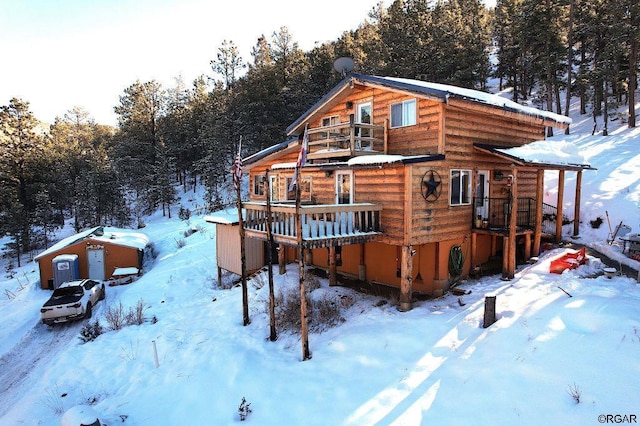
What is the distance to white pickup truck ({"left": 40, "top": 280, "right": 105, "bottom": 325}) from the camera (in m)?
15.4

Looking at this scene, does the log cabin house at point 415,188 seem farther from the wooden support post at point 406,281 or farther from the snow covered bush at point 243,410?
the snow covered bush at point 243,410

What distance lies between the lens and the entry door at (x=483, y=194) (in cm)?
1380

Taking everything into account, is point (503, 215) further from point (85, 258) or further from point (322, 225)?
point (85, 258)

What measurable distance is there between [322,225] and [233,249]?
23.8 feet

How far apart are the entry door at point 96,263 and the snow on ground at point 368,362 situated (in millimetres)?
7094

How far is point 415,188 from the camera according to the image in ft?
37.6

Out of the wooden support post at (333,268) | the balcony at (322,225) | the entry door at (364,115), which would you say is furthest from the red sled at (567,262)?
the entry door at (364,115)

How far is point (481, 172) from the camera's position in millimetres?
13758

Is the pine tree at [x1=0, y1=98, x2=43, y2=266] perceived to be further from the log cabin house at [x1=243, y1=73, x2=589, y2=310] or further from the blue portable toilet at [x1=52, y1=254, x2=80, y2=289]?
the log cabin house at [x1=243, y1=73, x2=589, y2=310]

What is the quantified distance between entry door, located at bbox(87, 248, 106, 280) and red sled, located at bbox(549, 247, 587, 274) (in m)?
24.7

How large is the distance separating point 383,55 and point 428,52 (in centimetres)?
395

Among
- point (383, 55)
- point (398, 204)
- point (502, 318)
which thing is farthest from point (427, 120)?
point (383, 55)

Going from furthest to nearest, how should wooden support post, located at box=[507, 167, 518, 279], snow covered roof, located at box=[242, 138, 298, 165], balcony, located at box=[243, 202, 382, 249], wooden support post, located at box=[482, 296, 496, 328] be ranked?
snow covered roof, located at box=[242, 138, 298, 165]
wooden support post, located at box=[507, 167, 518, 279]
balcony, located at box=[243, 202, 382, 249]
wooden support post, located at box=[482, 296, 496, 328]

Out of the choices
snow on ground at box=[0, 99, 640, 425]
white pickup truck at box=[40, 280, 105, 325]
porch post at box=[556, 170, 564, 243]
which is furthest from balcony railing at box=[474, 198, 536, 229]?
white pickup truck at box=[40, 280, 105, 325]
